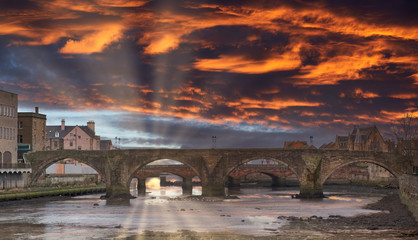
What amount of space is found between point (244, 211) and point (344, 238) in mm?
26219

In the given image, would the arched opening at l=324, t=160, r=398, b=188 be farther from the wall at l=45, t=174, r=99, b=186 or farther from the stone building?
the wall at l=45, t=174, r=99, b=186

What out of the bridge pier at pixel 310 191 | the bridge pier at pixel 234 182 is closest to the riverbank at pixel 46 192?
the bridge pier at pixel 234 182

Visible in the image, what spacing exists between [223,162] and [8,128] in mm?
37130

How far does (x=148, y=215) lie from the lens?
6419 centimetres

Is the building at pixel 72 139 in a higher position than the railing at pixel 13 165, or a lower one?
higher

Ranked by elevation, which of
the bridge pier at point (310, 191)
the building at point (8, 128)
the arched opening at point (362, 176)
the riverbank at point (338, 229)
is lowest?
the riverbank at point (338, 229)

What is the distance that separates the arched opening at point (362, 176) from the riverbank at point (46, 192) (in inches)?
2239

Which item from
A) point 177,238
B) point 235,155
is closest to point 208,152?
point 235,155

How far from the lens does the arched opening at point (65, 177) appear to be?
97.5 meters

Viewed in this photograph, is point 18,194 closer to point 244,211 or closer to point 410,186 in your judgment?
point 244,211

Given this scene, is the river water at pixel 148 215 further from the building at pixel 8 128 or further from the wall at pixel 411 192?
the building at pixel 8 128

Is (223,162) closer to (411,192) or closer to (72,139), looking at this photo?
(411,192)

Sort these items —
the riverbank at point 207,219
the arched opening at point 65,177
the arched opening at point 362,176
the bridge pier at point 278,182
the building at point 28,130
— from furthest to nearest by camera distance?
the bridge pier at point 278,182 < the arched opening at point 362,176 < the building at point 28,130 < the arched opening at point 65,177 < the riverbank at point 207,219

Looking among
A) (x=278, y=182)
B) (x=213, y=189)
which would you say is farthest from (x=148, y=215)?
(x=278, y=182)
